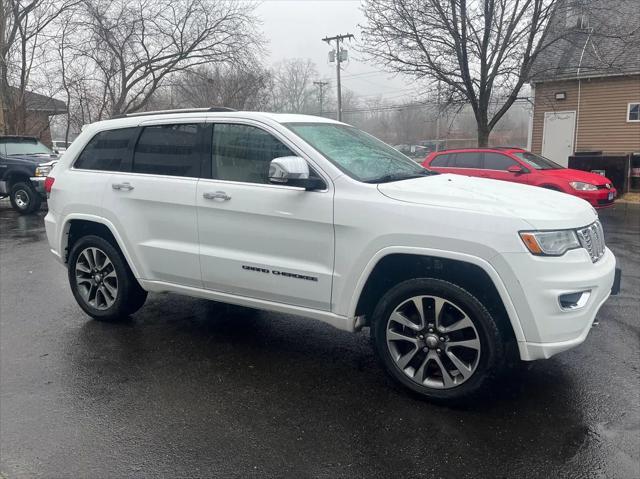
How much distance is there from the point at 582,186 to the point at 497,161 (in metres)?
1.78

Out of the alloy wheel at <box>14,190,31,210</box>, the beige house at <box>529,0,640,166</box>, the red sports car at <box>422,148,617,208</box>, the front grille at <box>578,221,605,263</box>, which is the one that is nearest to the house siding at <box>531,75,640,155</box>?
the beige house at <box>529,0,640,166</box>

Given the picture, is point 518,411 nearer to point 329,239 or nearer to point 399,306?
point 399,306

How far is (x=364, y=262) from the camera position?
3.43 metres

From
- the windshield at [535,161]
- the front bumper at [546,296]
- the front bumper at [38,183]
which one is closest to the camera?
the front bumper at [546,296]

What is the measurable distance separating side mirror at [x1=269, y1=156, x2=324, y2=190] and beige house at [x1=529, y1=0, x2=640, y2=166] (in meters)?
15.2

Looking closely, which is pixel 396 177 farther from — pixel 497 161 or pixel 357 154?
pixel 497 161

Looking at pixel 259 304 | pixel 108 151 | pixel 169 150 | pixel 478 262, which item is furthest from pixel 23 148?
pixel 478 262

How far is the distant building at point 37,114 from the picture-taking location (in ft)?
71.1

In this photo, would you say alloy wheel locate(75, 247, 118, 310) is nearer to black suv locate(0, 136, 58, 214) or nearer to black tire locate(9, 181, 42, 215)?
black suv locate(0, 136, 58, 214)

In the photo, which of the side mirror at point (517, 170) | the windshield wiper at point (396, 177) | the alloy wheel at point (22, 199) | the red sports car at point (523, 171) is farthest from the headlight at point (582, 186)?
the alloy wheel at point (22, 199)

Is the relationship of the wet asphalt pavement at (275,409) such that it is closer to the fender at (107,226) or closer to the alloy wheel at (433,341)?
the alloy wheel at (433,341)

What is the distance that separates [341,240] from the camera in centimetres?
351

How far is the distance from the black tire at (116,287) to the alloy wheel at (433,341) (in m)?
2.50

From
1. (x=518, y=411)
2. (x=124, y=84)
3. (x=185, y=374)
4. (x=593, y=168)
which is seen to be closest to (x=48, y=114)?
(x=124, y=84)
